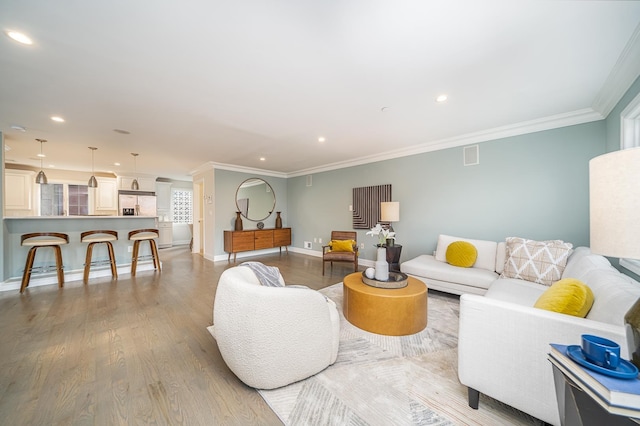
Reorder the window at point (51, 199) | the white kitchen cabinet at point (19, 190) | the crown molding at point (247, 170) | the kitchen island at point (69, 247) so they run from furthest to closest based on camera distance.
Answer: the window at point (51, 199) → the crown molding at point (247, 170) → the white kitchen cabinet at point (19, 190) → the kitchen island at point (69, 247)

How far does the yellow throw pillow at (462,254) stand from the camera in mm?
3125

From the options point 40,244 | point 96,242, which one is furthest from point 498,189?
point 40,244

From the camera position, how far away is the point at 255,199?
638 cm

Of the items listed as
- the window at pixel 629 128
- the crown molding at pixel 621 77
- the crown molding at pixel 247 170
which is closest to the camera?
the crown molding at pixel 621 77

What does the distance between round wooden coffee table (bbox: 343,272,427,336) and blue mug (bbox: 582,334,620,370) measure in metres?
1.40

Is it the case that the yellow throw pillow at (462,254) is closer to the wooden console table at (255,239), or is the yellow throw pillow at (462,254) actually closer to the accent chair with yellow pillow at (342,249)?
the accent chair with yellow pillow at (342,249)

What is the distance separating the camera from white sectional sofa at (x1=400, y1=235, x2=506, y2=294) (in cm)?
283

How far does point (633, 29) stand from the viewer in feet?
5.13

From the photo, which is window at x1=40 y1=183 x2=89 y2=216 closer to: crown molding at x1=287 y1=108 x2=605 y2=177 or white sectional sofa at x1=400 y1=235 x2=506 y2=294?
crown molding at x1=287 y1=108 x2=605 y2=177

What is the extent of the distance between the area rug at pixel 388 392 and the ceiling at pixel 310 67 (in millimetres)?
2413

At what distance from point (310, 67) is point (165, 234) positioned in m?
7.66

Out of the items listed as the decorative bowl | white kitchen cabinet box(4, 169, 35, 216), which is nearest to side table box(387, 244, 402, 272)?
the decorative bowl

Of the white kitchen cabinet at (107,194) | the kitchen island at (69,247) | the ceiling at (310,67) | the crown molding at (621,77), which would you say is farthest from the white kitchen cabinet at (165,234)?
the crown molding at (621,77)

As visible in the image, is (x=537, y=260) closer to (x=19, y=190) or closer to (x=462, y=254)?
(x=462, y=254)
